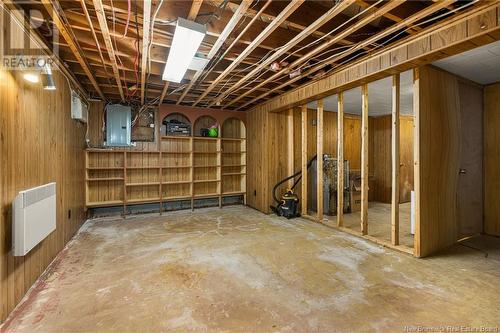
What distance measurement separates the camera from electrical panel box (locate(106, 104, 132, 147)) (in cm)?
508

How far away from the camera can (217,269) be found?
2686mm

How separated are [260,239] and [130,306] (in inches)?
80.4

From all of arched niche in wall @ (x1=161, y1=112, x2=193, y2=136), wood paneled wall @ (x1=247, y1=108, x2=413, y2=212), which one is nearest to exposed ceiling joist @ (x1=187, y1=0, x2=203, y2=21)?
wood paneled wall @ (x1=247, y1=108, x2=413, y2=212)

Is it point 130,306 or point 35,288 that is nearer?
point 130,306

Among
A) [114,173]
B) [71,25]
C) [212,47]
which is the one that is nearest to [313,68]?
[212,47]

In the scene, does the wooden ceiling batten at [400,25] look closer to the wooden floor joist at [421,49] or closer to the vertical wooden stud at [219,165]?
the wooden floor joist at [421,49]

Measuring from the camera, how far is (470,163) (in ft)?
12.1

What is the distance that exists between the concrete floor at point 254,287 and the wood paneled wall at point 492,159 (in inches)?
13.9

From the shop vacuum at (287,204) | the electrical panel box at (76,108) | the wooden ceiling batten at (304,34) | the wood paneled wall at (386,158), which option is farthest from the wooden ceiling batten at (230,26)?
the wood paneled wall at (386,158)

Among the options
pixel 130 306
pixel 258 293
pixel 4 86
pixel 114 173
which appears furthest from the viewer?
pixel 114 173

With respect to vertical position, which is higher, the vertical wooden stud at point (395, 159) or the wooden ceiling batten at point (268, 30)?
the wooden ceiling batten at point (268, 30)

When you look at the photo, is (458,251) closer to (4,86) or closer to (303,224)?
(303,224)

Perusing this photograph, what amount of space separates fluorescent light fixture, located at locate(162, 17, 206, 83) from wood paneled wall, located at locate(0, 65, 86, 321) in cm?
141

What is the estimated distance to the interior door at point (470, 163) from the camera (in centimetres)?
357
